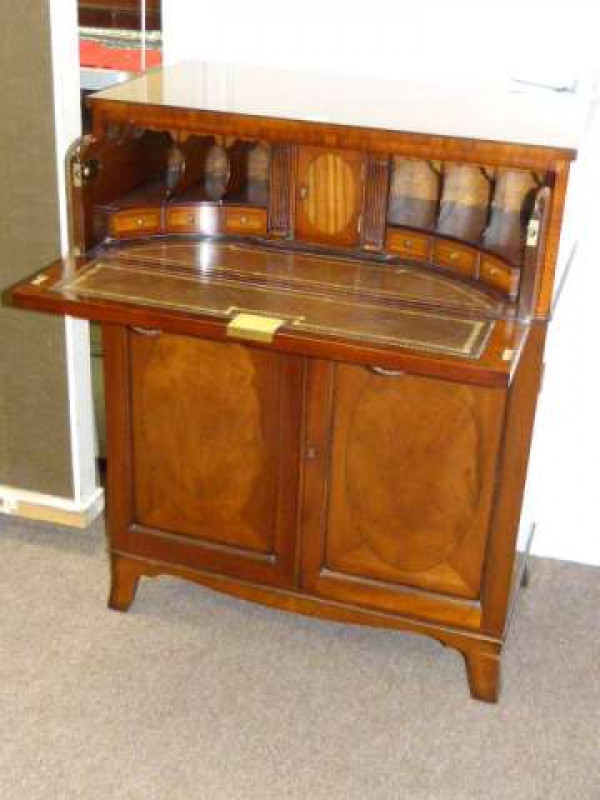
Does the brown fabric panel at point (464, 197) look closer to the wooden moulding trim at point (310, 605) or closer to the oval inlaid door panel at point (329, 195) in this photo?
the oval inlaid door panel at point (329, 195)

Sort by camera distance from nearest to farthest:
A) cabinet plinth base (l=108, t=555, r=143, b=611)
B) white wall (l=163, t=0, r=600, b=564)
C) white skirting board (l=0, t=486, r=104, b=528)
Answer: white wall (l=163, t=0, r=600, b=564)
cabinet plinth base (l=108, t=555, r=143, b=611)
white skirting board (l=0, t=486, r=104, b=528)

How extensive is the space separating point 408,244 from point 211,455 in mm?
645

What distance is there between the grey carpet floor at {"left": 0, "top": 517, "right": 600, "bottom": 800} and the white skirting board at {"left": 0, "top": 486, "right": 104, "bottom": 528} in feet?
0.53

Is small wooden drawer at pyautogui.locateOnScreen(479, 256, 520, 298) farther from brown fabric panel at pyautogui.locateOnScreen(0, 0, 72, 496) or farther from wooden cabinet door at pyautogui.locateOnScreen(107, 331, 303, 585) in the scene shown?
→ brown fabric panel at pyautogui.locateOnScreen(0, 0, 72, 496)

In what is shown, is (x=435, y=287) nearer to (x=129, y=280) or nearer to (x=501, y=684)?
(x=129, y=280)

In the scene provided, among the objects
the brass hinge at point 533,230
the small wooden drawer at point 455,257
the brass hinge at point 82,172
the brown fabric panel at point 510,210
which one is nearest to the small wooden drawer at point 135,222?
the brass hinge at point 82,172

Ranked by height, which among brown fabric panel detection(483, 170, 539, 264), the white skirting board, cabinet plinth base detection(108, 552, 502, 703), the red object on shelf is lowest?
the white skirting board

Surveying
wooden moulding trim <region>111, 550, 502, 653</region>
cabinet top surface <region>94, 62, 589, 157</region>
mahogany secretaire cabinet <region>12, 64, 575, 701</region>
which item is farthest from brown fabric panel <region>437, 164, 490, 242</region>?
wooden moulding trim <region>111, 550, 502, 653</region>

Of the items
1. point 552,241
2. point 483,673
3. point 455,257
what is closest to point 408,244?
point 455,257

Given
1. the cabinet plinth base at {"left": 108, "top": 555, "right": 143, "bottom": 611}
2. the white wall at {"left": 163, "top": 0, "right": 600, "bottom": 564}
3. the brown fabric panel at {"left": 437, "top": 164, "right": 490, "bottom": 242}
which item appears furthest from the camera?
the cabinet plinth base at {"left": 108, "top": 555, "right": 143, "bottom": 611}

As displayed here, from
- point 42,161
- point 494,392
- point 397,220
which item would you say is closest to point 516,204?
point 397,220

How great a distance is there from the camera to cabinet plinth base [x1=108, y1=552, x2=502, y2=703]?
2414mm

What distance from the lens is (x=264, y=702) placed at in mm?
2443

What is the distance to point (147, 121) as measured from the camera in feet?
7.25
